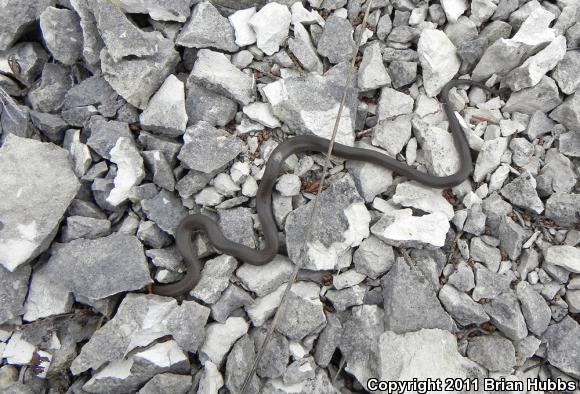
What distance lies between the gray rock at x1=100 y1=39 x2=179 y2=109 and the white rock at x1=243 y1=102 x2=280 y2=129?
1.09 metres

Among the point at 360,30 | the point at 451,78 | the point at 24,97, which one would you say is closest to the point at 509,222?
the point at 451,78

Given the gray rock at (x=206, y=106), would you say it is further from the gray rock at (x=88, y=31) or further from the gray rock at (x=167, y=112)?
the gray rock at (x=88, y=31)

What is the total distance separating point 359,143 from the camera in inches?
215

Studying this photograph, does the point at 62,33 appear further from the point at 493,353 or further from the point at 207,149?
the point at 493,353

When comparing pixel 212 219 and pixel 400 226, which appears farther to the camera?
pixel 212 219

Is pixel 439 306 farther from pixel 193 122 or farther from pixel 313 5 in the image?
pixel 313 5

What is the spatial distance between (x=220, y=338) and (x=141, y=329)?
814mm

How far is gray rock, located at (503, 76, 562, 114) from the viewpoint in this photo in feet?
17.1

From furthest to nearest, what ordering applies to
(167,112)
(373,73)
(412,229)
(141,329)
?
1. (373,73)
2. (167,112)
3. (412,229)
4. (141,329)

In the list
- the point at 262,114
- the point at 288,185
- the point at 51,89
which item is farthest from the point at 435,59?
the point at 51,89

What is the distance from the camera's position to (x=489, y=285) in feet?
15.6

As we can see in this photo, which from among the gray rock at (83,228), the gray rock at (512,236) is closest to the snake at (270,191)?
the gray rock at (512,236)

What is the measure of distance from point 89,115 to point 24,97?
107 centimetres

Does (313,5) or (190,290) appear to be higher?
(313,5)
